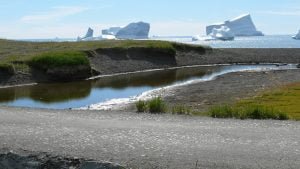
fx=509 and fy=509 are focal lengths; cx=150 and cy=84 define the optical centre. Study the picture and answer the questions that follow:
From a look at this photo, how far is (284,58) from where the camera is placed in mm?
114188

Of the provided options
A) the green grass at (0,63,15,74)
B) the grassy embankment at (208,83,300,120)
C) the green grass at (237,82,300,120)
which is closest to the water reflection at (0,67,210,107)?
the green grass at (0,63,15,74)

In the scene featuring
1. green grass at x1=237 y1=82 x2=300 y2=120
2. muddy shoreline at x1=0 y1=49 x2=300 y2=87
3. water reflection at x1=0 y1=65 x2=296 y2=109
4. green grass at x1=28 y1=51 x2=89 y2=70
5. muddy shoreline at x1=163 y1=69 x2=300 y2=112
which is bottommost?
water reflection at x1=0 y1=65 x2=296 y2=109

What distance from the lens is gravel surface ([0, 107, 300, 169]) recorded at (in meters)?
15.9

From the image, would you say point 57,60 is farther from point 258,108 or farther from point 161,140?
point 161,140

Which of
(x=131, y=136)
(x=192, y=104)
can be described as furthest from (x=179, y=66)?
(x=131, y=136)

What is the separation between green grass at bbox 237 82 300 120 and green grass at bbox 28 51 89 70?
3332 centimetres

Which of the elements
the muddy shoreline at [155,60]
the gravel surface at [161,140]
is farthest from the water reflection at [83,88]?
the gravel surface at [161,140]

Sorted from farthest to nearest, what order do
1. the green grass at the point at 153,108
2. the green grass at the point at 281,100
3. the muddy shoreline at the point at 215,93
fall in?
the muddy shoreline at the point at 215,93 → the green grass at the point at 281,100 → the green grass at the point at 153,108

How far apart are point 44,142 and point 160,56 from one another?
259ft

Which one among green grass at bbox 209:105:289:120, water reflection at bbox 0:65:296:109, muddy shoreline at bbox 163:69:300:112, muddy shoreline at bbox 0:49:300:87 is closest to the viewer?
green grass at bbox 209:105:289:120

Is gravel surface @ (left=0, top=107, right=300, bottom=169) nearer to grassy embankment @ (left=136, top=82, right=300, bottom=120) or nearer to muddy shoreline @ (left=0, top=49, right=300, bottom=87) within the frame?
grassy embankment @ (left=136, top=82, right=300, bottom=120)

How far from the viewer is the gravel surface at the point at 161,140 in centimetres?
1590

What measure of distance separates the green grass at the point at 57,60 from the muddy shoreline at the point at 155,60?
2696 millimetres

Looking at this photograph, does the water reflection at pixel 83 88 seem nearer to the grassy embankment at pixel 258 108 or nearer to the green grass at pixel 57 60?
the green grass at pixel 57 60
